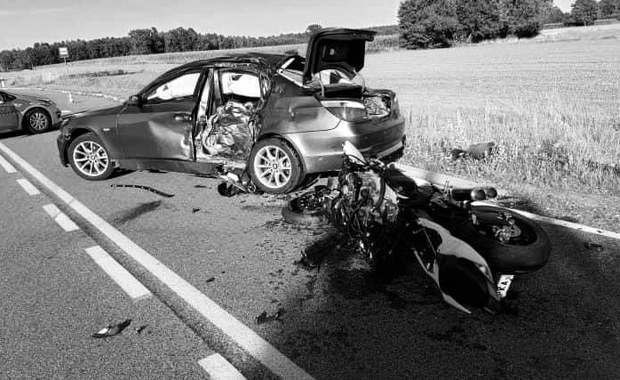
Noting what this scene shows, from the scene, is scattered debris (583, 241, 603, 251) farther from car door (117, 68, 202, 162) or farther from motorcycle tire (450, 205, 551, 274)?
car door (117, 68, 202, 162)

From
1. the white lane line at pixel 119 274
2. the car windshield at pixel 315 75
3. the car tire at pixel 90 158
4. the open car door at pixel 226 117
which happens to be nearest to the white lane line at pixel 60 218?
the white lane line at pixel 119 274

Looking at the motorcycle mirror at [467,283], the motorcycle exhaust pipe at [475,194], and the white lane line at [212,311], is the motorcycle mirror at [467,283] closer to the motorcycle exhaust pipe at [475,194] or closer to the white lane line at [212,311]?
A: the motorcycle exhaust pipe at [475,194]

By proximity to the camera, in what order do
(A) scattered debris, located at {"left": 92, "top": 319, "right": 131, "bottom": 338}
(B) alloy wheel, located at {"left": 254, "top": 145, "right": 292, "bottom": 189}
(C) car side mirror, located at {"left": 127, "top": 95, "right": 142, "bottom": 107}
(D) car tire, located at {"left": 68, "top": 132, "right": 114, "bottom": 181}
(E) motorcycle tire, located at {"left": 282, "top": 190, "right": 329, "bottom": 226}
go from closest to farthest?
(A) scattered debris, located at {"left": 92, "top": 319, "right": 131, "bottom": 338}
(E) motorcycle tire, located at {"left": 282, "top": 190, "right": 329, "bottom": 226}
(B) alloy wheel, located at {"left": 254, "top": 145, "right": 292, "bottom": 189}
(C) car side mirror, located at {"left": 127, "top": 95, "right": 142, "bottom": 107}
(D) car tire, located at {"left": 68, "top": 132, "right": 114, "bottom": 181}

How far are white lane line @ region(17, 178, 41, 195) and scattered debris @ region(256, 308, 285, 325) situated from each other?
16.5ft

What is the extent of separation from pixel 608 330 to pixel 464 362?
0.97 m

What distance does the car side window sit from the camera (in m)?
6.52

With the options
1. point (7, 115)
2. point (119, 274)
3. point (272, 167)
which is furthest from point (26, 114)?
point (119, 274)

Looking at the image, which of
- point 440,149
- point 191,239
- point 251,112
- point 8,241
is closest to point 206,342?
point 191,239

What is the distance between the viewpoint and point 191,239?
4.84 m

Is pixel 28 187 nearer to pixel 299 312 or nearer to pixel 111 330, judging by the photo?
pixel 111 330

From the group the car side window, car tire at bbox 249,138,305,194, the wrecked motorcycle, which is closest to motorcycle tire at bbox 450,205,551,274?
the wrecked motorcycle

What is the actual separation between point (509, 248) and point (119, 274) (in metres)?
3.00

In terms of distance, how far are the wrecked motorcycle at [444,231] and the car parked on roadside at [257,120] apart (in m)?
1.64

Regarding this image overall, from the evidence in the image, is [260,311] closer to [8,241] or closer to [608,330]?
[608,330]
